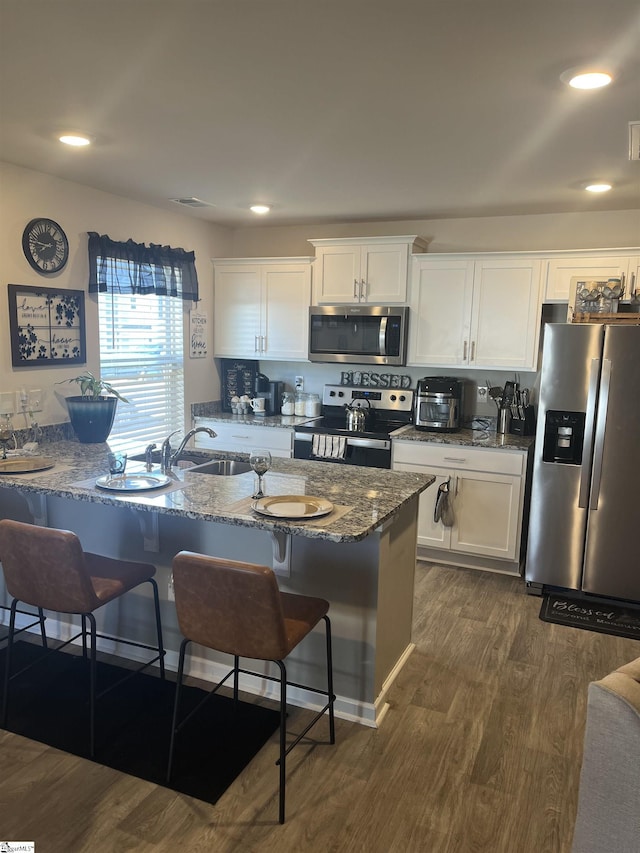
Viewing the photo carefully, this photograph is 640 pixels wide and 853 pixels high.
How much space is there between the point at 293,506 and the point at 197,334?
3.08 m

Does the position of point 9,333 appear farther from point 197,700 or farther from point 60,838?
point 60,838

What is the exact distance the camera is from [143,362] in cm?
459

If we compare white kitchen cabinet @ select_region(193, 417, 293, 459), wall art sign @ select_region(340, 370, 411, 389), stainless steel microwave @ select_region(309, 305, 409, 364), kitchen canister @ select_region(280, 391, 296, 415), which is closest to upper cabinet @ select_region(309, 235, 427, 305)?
stainless steel microwave @ select_region(309, 305, 409, 364)

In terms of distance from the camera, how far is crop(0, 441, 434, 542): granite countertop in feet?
7.22

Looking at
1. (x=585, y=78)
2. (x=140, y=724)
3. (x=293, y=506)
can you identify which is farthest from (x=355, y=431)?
(x=585, y=78)

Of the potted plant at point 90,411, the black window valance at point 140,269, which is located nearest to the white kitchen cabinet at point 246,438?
the black window valance at point 140,269

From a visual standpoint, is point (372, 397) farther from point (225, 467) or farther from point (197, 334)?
point (225, 467)

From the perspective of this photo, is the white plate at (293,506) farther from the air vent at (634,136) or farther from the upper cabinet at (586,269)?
the upper cabinet at (586,269)

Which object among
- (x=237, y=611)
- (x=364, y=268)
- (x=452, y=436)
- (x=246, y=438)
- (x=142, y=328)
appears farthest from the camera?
(x=246, y=438)

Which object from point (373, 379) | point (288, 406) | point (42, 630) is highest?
point (373, 379)

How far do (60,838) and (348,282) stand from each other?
3.80m

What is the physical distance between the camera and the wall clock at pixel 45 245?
3557 millimetres

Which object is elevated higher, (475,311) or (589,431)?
(475,311)

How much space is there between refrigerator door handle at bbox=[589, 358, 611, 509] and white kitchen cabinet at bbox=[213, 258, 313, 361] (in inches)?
89.4
